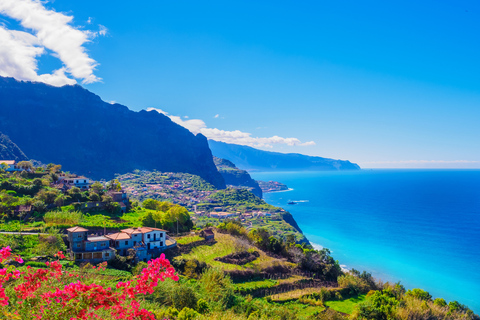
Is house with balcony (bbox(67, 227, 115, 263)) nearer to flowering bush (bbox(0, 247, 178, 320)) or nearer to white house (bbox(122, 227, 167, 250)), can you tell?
white house (bbox(122, 227, 167, 250))

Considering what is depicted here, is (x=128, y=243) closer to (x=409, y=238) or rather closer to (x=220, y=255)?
(x=220, y=255)

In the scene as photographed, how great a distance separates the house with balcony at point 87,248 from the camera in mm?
31016

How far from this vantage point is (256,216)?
109625mm

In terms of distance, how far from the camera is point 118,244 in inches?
1351

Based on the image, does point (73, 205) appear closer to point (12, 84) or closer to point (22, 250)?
point (22, 250)

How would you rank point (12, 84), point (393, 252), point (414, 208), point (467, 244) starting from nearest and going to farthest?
point (393, 252)
point (467, 244)
point (414, 208)
point (12, 84)

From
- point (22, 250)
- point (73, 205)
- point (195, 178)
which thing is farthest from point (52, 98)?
point (22, 250)

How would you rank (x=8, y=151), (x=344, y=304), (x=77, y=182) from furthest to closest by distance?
1. (x=8, y=151)
2. (x=77, y=182)
3. (x=344, y=304)

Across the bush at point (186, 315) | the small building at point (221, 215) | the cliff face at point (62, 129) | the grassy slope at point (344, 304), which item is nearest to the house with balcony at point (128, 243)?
the bush at point (186, 315)

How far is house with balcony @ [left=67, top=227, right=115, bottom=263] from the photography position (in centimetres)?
3102

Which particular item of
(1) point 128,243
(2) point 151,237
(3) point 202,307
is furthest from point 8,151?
(3) point 202,307

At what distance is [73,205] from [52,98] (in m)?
175

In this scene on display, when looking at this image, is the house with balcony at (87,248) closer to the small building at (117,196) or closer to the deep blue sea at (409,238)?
the small building at (117,196)

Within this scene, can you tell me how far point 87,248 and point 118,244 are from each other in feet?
11.6
